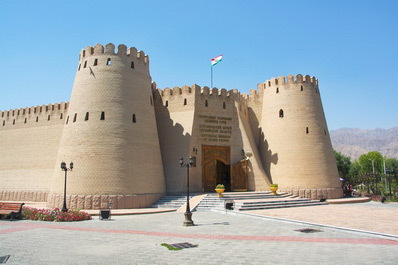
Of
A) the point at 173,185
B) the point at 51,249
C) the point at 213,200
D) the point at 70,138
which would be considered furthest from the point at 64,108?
the point at 51,249

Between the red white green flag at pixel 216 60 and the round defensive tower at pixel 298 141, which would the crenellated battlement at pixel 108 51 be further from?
the round defensive tower at pixel 298 141

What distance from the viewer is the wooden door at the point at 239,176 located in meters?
25.8

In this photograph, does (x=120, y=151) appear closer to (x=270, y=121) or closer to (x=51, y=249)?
(x=51, y=249)

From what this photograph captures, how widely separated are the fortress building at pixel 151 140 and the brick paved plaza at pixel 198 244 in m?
7.95

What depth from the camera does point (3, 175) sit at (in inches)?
1154

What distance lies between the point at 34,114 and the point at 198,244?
89.3 ft

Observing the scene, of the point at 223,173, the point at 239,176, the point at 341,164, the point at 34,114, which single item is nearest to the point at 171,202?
the point at 239,176

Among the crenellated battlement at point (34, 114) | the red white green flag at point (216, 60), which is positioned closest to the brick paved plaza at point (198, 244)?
the crenellated battlement at point (34, 114)

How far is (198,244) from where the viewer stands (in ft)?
29.0

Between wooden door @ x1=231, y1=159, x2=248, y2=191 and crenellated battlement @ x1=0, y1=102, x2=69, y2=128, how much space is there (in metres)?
16.6

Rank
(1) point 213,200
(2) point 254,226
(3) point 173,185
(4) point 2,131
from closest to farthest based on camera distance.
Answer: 1. (2) point 254,226
2. (1) point 213,200
3. (3) point 173,185
4. (4) point 2,131

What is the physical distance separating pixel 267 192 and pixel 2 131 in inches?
1089

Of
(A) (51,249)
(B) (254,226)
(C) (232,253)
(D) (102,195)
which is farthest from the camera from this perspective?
(D) (102,195)

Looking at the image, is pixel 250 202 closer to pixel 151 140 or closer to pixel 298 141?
pixel 151 140
